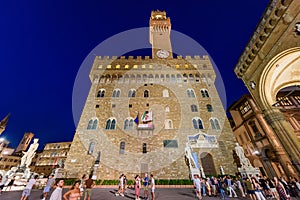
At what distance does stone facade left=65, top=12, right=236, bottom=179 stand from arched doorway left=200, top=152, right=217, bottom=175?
99 mm

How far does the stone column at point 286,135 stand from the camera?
19.1ft

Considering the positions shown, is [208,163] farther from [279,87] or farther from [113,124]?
[113,124]

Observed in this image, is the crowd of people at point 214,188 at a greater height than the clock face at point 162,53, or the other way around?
the clock face at point 162,53

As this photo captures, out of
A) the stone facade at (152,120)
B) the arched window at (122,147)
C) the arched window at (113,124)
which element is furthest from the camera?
the arched window at (113,124)

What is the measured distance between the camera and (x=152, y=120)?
18.3m

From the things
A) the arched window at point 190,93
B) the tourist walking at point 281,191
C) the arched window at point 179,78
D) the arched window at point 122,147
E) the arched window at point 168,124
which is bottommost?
the tourist walking at point 281,191

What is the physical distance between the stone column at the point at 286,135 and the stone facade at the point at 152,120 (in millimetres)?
10231

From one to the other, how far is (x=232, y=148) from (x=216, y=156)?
242 centimetres

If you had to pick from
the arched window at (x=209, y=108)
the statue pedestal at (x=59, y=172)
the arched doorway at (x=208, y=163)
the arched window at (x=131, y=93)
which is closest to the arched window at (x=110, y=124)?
the arched window at (x=131, y=93)

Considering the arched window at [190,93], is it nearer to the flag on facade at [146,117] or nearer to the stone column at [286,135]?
the flag on facade at [146,117]

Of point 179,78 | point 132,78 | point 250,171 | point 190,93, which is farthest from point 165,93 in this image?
point 250,171

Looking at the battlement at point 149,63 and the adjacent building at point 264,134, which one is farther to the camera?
the battlement at point 149,63

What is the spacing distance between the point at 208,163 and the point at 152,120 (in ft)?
26.6

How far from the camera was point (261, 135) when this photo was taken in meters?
17.2
